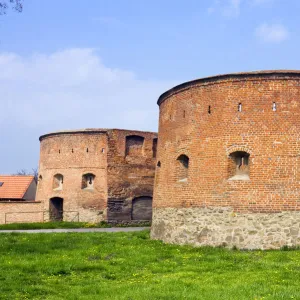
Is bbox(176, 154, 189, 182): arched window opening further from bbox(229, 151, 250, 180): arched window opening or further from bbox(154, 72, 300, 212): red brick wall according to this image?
bbox(229, 151, 250, 180): arched window opening

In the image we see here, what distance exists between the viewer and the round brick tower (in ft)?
46.1

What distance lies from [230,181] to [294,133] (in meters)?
2.23

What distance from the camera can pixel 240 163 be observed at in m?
14.9

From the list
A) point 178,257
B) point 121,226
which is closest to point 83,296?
point 178,257

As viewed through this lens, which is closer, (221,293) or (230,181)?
(221,293)

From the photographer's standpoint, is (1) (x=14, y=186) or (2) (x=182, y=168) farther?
(1) (x=14, y=186)

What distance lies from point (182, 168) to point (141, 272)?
571 centimetres

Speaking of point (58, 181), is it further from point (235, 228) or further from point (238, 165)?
point (235, 228)

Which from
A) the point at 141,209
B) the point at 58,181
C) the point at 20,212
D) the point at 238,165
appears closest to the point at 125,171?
the point at 141,209

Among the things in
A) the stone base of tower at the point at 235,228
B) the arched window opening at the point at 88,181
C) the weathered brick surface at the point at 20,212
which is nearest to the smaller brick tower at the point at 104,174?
the arched window opening at the point at 88,181

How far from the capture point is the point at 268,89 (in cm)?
1448

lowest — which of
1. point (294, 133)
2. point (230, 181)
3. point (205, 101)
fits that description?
point (230, 181)

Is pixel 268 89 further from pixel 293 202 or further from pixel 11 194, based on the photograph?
pixel 11 194

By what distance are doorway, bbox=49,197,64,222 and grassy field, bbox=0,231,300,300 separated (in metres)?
13.0
